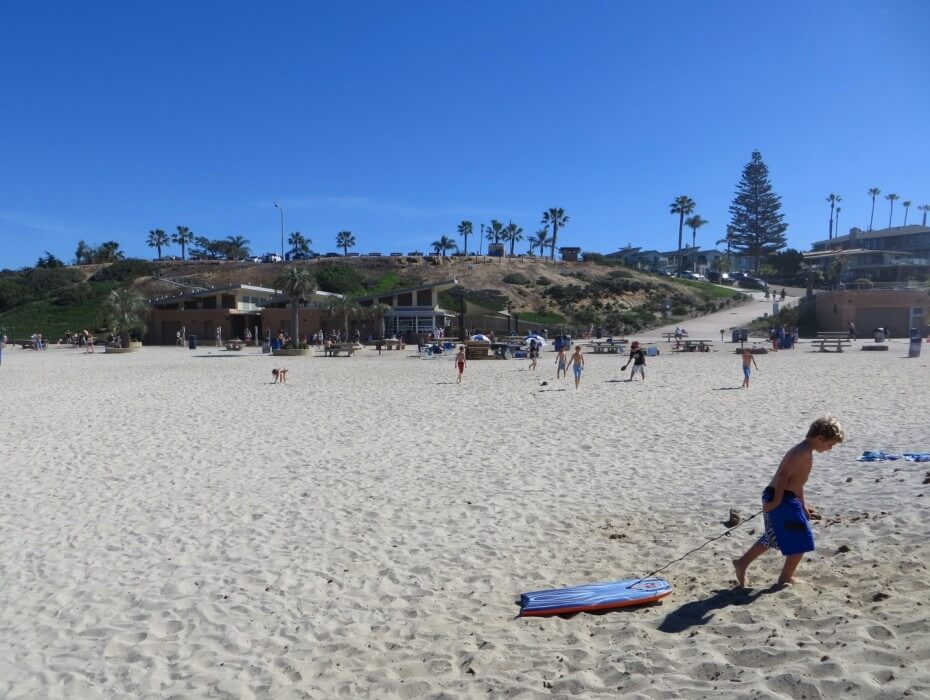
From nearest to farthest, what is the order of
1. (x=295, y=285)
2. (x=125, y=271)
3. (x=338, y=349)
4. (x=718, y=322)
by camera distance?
(x=338, y=349) < (x=295, y=285) < (x=718, y=322) < (x=125, y=271)

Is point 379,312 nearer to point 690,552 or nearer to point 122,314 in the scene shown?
point 122,314

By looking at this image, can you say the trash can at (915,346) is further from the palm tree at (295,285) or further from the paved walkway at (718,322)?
the palm tree at (295,285)

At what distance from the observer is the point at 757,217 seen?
104 metres

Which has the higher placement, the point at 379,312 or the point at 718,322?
the point at 718,322

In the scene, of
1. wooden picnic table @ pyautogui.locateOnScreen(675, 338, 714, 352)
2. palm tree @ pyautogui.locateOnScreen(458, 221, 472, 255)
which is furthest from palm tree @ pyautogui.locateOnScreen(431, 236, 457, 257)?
wooden picnic table @ pyautogui.locateOnScreen(675, 338, 714, 352)

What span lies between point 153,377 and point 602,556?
74.6 feet

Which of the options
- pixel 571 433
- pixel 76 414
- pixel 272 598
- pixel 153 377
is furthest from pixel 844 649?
pixel 153 377

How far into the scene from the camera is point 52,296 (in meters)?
76.2

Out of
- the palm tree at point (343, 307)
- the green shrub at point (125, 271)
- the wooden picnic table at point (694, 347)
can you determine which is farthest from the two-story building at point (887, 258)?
the green shrub at point (125, 271)

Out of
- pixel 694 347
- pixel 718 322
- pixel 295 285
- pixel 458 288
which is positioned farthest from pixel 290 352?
pixel 458 288

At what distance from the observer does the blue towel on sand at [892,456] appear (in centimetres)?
889

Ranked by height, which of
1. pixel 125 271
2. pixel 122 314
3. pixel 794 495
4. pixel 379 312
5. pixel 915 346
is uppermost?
pixel 125 271

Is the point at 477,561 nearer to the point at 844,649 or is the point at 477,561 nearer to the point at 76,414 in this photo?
the point at 844,649

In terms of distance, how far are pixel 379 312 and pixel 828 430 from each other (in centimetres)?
4702
